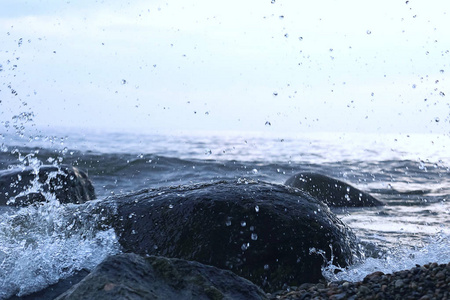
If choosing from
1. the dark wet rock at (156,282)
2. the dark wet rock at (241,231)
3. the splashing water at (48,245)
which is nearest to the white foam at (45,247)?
the splashing water at (48,245)

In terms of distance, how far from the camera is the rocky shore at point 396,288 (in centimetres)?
343

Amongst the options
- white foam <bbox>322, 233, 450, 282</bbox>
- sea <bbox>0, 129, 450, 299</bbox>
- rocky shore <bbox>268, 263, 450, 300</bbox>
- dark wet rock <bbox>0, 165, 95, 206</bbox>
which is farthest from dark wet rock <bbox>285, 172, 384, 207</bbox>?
rocky shore <bbox>268, 263, 450, 300</bbox>

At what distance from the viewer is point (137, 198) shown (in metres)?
5.18

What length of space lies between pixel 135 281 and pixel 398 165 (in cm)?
1685

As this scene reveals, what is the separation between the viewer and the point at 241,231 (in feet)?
15.0

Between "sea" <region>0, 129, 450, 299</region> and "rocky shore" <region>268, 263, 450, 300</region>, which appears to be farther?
"sea" <region>0, 129, 450, 299</region>

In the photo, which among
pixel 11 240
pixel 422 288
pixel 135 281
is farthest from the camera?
pixel 11 240

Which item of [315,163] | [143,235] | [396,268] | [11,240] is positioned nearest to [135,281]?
[143,235]

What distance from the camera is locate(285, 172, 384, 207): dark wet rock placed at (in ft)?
30.9

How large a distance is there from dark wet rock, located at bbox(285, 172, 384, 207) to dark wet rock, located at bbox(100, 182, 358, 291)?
427 cm

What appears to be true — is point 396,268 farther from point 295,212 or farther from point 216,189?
point 216,189

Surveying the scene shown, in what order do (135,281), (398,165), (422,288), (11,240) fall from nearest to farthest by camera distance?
(135,281) → (422,288) → (11,240) → (398,165)

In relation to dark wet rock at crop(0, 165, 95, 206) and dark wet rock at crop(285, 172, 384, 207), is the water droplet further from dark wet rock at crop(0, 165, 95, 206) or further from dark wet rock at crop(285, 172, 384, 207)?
dark wet rock at crop(285, 172, 384, 207)

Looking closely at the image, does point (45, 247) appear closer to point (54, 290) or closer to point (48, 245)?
point (48, 245)
